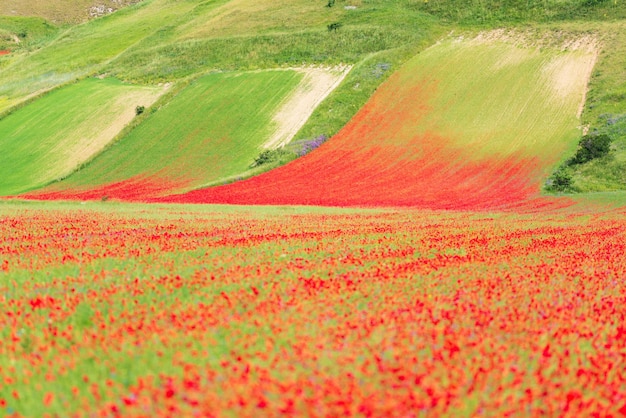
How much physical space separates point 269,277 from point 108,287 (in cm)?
269

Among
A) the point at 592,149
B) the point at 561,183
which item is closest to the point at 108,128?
the point at 561,183

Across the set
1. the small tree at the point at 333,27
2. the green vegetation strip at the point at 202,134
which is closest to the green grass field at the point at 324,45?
the small tree at the point at 333,27

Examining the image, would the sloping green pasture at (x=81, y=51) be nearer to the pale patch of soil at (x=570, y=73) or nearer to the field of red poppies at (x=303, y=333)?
the pale patch of soil at (x=570, y=73)

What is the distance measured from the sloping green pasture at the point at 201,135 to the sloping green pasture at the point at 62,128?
11.2 ft

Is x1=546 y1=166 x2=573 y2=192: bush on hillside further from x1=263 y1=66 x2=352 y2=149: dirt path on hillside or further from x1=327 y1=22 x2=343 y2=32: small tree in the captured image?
x1=327 y1=22 x2=343 y2=32: small tree

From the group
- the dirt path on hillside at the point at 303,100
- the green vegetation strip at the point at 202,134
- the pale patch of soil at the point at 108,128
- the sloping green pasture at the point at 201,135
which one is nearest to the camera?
the sloping green pasture at the point at 201,135

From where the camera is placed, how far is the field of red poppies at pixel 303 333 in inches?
231

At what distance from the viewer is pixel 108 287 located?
10109 millimetres

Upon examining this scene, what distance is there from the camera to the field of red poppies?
588 centimetres

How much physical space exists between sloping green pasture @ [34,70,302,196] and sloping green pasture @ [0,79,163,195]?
11.2 ft

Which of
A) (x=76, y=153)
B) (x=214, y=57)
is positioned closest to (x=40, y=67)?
(x=214, y=57)

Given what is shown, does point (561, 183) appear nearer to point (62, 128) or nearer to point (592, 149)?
point (592, 149)

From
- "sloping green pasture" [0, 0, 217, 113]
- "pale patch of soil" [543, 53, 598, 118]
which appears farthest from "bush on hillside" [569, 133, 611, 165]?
"sloping green pasture" [0, 0, 217, 113]

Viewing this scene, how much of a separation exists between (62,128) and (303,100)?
1162 inches
